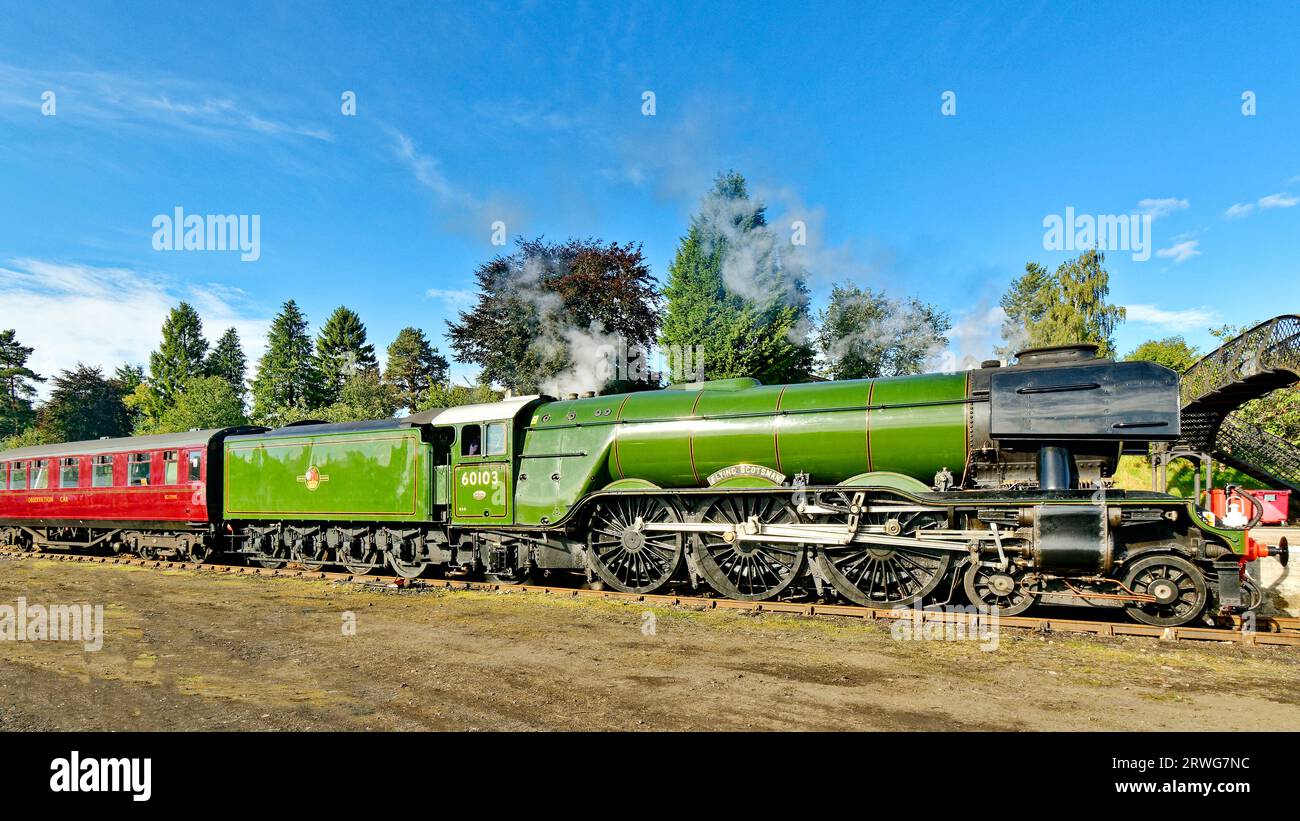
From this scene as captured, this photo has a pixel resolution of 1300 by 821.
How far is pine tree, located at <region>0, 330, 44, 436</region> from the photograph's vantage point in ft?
208

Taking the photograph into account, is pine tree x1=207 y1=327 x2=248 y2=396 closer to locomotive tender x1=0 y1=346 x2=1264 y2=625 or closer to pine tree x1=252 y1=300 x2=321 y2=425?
pine tree x1=252 y1=300 x2=321 y2=425

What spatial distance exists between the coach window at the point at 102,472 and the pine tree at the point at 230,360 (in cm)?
6265

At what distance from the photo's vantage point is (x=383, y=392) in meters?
48.5

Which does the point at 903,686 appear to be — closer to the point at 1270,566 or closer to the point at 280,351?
the point at 1270,566

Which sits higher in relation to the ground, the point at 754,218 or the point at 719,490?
the point at 754,218

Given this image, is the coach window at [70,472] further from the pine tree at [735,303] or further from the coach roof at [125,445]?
the pine tree at [735,303]

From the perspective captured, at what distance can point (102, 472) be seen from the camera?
2016cm

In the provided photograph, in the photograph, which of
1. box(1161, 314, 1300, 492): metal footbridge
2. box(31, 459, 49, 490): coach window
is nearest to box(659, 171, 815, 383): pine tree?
box(1161, 314, 1300, 492): metal footbridge

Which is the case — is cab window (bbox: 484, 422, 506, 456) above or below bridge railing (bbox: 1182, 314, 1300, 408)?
below

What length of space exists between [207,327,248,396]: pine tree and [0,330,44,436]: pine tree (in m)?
14.8

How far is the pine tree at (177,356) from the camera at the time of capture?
74.8m

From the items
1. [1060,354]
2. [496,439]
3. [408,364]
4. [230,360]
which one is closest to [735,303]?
[496,439]
